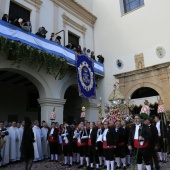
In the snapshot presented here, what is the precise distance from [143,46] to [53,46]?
6.07 m

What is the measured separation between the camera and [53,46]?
11.1 metres

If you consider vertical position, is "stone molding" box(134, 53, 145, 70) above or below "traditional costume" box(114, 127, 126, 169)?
above

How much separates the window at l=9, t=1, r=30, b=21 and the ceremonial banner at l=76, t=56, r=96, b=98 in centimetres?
366

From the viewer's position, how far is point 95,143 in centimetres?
775

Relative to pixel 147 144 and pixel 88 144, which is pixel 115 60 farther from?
pixel 147 144

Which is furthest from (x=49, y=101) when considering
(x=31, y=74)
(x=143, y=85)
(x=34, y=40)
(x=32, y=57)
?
(x=143, y=85)

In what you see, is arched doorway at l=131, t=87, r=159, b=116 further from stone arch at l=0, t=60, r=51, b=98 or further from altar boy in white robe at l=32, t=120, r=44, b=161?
altar boy in white robe at l=32, t=120, r=44, b=161

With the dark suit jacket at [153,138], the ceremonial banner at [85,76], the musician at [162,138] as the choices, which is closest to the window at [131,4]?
the ceremonial banner at [85,76]

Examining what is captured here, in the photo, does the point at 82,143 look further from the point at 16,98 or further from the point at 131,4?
the point at 131,4

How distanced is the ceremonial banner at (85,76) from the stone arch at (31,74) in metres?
1.94

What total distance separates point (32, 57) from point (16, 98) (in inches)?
234

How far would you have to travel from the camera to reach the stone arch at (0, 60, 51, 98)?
971 cm

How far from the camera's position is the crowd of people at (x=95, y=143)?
19.6 ft

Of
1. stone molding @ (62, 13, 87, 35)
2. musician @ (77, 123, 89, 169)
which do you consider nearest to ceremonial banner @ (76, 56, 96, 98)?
stone molding @ (62, 13, 87, 35)
